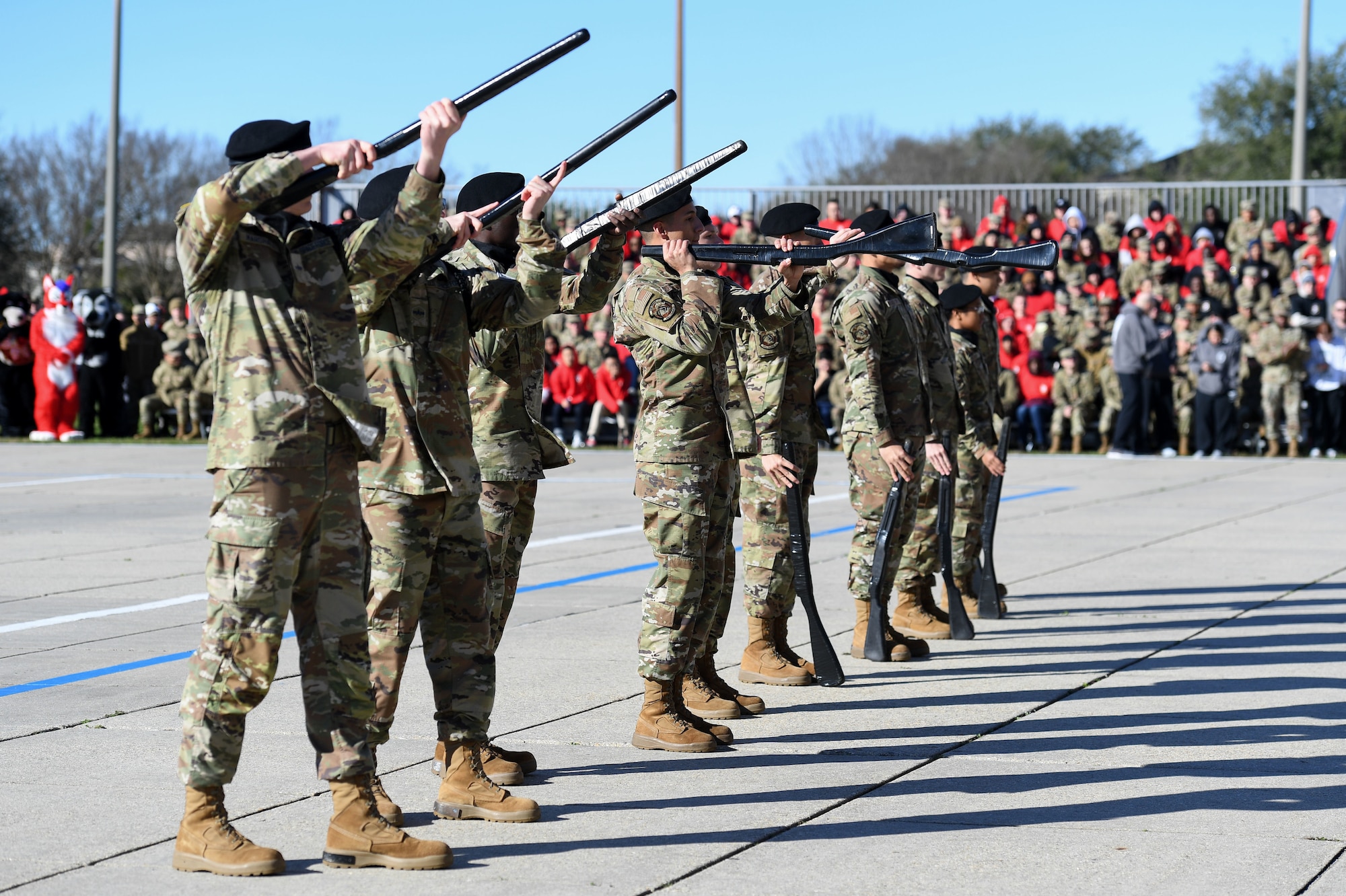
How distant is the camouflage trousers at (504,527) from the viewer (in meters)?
5.94

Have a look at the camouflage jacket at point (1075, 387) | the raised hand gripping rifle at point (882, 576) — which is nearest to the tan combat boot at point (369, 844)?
the raised hand gripping rifle at point (882, 576)

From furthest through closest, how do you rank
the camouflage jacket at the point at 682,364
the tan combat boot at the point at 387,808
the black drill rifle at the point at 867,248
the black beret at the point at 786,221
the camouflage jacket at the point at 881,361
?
the camouflage jacket at the point at 881,361
the black beret at the point at 786,221
the black drill rifle at the point at 867,248
the camouflage jacket at the point at 682,364
the tan combat boot at the point at 387,808

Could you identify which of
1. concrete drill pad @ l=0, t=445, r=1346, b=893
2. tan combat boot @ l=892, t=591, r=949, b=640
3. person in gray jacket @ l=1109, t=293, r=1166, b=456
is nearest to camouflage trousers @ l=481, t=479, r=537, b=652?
concrete drill pad @ l=0, t=445, r=1346, b=893

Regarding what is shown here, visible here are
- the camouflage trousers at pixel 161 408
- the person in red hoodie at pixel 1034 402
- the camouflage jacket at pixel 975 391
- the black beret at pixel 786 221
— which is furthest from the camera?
the camouflage trousers at pixel 161 408

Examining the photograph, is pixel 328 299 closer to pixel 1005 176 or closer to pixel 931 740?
pixel 931 740

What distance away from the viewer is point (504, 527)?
596 cm

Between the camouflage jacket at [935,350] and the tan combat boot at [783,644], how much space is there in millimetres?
1542

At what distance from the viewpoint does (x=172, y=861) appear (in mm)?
4582

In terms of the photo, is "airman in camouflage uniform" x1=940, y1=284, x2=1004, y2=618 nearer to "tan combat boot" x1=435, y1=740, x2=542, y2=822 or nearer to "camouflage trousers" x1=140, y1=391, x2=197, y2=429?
"tan combat boot" x1=435, y1=740, x2=542, y2=822

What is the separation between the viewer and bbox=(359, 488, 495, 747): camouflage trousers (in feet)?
16.5

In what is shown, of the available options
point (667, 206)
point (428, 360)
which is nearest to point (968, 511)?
point (667, 206)

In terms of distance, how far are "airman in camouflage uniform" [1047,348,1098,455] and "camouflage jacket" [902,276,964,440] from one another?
14.6m

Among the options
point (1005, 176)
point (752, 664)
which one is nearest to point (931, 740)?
point (752, 664)

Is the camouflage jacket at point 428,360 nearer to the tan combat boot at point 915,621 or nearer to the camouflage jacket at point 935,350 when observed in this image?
the camouflage jacket at point 935,350
